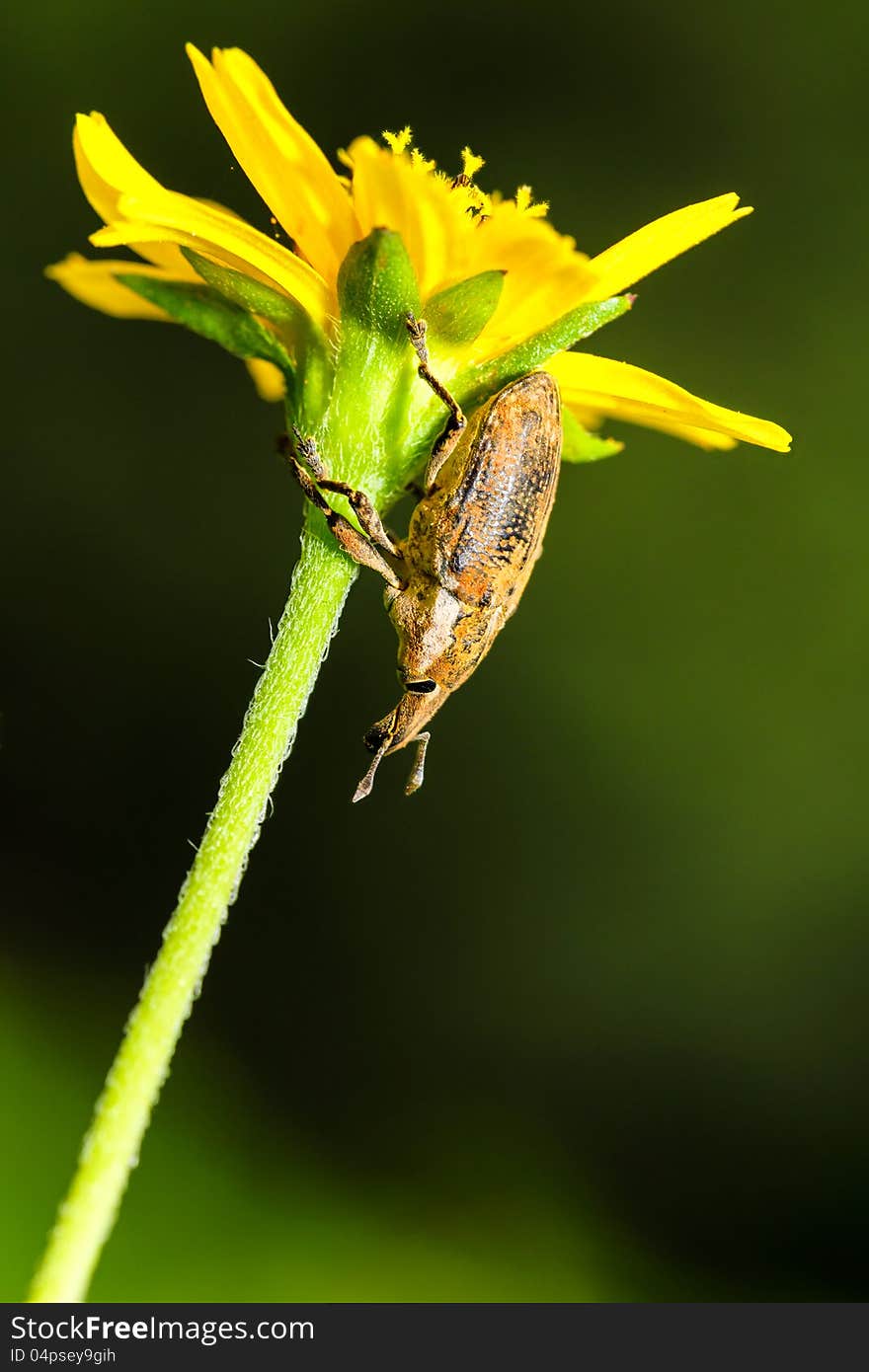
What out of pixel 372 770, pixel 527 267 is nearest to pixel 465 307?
pixel 527 267

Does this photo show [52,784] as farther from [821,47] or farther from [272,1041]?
[821,47]

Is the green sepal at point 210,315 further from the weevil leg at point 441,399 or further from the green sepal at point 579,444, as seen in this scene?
the green sepal at point 579,444

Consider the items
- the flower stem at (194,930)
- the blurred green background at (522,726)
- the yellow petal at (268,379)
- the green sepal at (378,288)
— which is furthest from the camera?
the blurred green background at (522,726)

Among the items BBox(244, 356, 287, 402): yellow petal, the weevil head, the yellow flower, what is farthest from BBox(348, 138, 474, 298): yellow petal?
the weevil head

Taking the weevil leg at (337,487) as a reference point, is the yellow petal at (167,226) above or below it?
above

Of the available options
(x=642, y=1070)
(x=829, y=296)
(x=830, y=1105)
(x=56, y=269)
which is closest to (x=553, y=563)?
(x=829, y=296)

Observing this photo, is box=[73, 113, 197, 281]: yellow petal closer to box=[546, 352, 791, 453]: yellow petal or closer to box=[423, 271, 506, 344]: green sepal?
box=[423, 271, 506, 344]: green sepal

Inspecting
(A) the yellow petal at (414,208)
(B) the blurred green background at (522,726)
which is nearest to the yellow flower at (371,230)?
(A) the yellow petal at (414,208)
